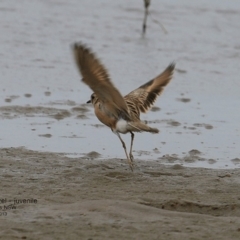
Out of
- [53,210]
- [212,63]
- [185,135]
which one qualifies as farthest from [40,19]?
[53,210]

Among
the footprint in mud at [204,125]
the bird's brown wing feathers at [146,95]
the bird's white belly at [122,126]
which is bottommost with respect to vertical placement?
the footprint in mud at [204,125]

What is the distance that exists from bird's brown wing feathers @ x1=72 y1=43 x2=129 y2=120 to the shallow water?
116 centimetres

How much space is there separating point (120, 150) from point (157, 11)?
12.6m

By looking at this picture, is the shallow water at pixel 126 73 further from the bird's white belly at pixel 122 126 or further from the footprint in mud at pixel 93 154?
the bird's white belly at pixel 122 126

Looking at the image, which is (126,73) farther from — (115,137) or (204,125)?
(115,137)

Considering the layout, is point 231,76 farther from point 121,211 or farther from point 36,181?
point 121,211

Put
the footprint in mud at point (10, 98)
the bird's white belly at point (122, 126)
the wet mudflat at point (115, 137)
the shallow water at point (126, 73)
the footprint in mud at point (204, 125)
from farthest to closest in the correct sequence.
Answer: the footprint in mud at point (10, 98), the footprint in mud at point (204, 125), the shallow water at point (126, 73), the bird's white belly at point (122, 126), the wet mudflat at point (115, 137)

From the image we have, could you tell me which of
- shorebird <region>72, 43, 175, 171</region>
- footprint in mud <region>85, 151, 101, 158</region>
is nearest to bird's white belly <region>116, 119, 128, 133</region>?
shorebird <region>72, 43, 175, 171</region>

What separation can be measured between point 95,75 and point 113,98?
0.56m

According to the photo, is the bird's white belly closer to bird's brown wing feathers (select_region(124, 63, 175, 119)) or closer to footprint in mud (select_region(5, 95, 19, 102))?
bird's brown wing feathers (select_region(124, 63, 175, 119))

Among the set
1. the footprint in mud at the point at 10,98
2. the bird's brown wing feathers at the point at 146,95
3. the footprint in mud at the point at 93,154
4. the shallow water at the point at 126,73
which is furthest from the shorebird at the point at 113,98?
the footprint in mud at the point at 10,98

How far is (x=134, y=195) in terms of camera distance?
7.54 metres

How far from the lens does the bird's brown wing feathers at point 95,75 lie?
7.97m

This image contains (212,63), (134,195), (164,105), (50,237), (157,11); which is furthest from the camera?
(157,11)
